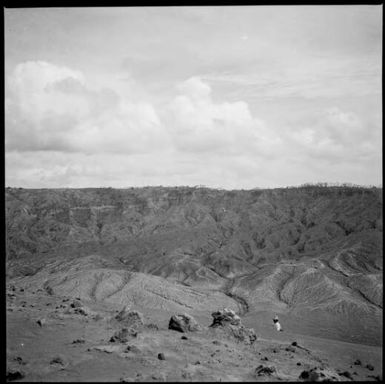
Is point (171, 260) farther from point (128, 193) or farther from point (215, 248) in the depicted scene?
point (128, 193)

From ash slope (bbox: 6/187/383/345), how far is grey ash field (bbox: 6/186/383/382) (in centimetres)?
39

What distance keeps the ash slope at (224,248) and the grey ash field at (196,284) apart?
→ 39 cm

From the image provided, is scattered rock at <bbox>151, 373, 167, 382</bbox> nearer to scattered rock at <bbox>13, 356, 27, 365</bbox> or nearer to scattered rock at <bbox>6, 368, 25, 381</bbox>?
scattered rock at <bbox>6, 368, 25, 381</bbox>

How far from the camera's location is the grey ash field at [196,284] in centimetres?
2572

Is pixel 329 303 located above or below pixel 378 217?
below

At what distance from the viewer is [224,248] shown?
116500 millimetres

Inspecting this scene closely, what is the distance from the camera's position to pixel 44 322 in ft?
108

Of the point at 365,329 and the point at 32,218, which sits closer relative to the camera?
the point at 365,329

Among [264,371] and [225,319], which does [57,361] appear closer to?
[264,371]

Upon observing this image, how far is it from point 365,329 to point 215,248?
60.9 m

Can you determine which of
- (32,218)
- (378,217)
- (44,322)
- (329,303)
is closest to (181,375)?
(44,322)

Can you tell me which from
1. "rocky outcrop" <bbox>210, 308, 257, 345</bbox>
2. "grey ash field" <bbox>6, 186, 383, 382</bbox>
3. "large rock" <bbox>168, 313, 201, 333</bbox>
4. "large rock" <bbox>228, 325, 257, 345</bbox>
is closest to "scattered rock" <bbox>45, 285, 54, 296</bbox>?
"grey ash field" <bbox>6, 186, 383, 382</bbox>

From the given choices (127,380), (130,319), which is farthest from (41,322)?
(127,380)

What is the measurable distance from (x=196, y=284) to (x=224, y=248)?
24715 mm
